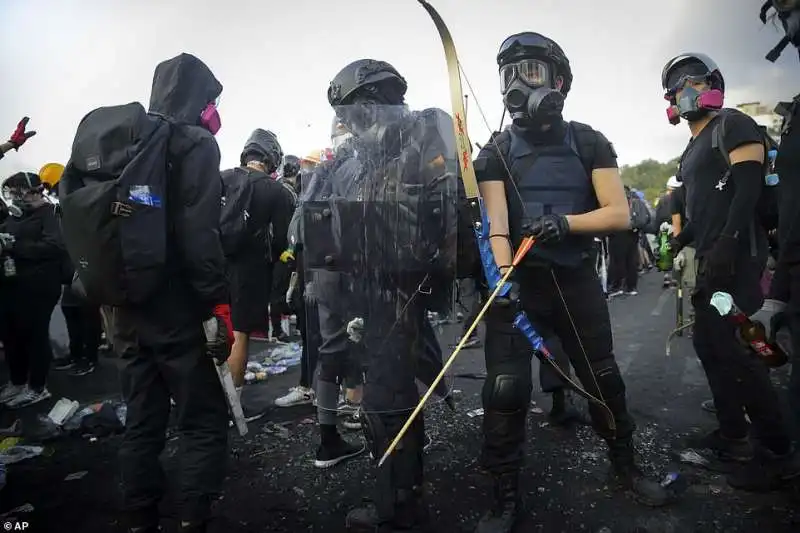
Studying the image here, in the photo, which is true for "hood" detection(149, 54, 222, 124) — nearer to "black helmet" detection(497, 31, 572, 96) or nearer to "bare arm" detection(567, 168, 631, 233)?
"black helmet" detection(497, 31, 572, 96)

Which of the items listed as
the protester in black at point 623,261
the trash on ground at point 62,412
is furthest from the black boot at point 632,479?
the protester in black at point 623,261

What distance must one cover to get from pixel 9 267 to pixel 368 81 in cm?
427

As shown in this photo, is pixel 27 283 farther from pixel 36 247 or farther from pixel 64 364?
pixel 64 364

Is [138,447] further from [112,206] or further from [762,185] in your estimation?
[762,185]

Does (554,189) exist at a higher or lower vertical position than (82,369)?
higher

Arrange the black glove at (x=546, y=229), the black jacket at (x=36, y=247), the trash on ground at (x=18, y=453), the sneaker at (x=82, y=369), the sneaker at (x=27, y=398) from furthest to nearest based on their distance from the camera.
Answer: the sneaker at (x=82, y=369) < the black jacket at (x=36, y=247) < the sneaker at (x=27, y=398) < the trash on ground at (x=18, y=453) < the black glove at (x=546, y=229)

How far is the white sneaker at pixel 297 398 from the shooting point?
4613 mm

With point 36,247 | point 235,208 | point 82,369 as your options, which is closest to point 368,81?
point 235,208

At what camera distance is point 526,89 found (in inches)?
107

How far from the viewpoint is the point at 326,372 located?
2.76 m

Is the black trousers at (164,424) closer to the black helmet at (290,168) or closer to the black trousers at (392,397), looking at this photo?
the black trousers at (392,397)

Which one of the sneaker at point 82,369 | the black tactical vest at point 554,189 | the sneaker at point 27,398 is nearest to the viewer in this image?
the black tactical vest at point 554,189

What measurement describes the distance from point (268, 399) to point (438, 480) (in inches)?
88.7

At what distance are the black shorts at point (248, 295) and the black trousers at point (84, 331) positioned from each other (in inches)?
118
